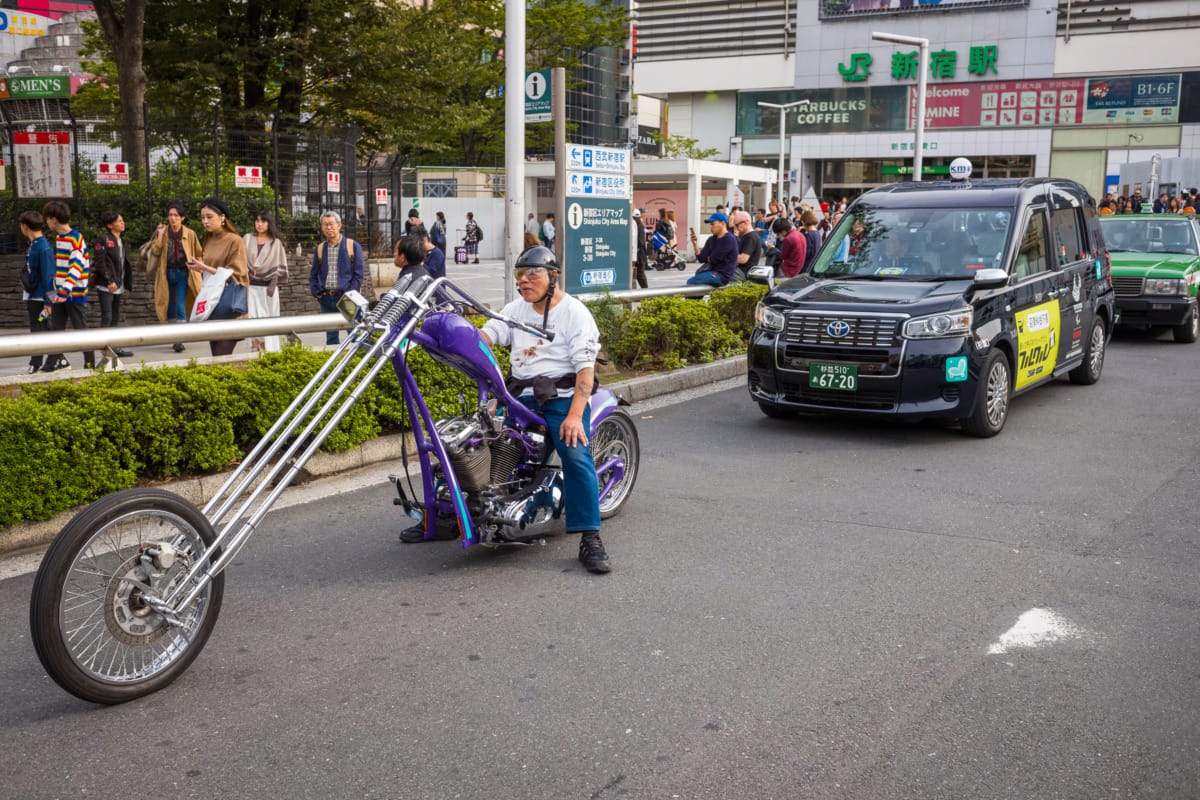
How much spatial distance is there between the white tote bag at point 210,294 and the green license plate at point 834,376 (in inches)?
212

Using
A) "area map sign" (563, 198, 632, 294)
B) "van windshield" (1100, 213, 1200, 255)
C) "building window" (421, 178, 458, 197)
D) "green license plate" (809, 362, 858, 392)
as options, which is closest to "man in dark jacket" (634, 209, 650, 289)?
"area map sign" (563, 198, 632, 294)

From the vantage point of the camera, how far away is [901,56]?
6297 centimetres

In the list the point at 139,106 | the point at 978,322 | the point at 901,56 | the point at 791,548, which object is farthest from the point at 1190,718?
the point at 901,56

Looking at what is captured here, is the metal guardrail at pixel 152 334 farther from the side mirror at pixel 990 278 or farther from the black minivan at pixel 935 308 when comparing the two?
the side mirror at pixel 990 278

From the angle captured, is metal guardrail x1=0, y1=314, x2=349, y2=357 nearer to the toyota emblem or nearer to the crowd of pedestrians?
the toyota emblem

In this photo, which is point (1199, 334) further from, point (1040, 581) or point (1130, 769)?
point (1130, 769)

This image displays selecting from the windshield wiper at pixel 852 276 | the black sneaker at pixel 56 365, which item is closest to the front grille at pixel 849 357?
the windshield wiper at pixel 852 276

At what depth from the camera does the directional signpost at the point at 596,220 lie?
520 inches

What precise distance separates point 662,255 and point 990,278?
2699 cm

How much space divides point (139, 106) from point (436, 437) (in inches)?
587

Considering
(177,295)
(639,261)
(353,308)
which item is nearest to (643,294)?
(177,295)

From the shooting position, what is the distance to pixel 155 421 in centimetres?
659

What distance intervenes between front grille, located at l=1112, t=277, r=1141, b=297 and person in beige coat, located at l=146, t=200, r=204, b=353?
11529mm

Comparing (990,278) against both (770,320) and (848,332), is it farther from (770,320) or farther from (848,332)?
(770,320)
